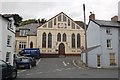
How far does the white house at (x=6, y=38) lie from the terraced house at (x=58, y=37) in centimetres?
2150

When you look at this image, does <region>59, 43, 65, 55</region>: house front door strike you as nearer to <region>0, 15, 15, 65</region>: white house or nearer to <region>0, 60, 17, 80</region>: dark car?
<region>0, 15, 15, 65</region>: white house

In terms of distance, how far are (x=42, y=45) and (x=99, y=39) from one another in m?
19.0

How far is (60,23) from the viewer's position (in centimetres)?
5528

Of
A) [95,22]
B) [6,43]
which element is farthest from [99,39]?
[6,43]

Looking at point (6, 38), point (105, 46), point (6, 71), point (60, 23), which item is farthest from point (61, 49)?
point (6, 71)

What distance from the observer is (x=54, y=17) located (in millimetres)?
55000

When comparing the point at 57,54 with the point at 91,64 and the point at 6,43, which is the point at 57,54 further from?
the point at 6,43

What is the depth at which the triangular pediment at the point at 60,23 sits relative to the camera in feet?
180

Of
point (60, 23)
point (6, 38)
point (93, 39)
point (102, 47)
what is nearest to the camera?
point (6, 38)

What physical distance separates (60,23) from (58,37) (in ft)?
10.5

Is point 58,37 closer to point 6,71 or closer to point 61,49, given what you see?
point 61,49

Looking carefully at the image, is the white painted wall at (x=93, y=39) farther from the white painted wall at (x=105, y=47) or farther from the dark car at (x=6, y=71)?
the dark car at (x=6, y=71)

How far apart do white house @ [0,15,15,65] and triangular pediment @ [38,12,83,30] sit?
2215cm

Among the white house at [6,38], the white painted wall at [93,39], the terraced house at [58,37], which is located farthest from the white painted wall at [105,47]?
the terraced house at [58,37]
